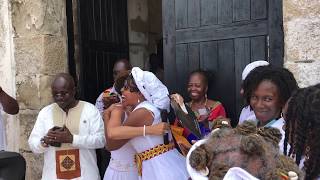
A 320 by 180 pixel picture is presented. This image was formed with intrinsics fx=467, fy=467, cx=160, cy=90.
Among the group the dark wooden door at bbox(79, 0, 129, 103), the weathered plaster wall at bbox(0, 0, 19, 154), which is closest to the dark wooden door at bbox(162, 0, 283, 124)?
the dark wooden door at bbox(79, 0, 129, 103)

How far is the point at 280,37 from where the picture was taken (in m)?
3.42

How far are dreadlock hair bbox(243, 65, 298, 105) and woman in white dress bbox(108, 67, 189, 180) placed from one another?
0.63m

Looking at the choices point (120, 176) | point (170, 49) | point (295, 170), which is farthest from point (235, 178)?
point (170, 49)

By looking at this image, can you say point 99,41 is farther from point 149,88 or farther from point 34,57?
point 149,88

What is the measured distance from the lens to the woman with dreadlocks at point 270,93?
104 inches

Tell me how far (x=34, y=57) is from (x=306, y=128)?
3.32 metres

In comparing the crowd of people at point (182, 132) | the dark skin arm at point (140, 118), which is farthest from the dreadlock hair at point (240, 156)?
the dark skin arm at point (140, 118)

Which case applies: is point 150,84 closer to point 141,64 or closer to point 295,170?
point 295,170

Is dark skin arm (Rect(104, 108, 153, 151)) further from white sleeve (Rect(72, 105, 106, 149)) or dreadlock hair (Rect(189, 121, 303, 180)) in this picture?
dreadlock hair (Rect(189, 121, 303, 180))

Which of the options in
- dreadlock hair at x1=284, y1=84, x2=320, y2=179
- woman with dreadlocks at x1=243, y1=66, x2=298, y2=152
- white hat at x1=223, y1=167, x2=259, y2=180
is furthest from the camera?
woman with dreadlocks at x1=243, y1=66, x2=298, y2=152

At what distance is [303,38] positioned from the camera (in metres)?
3.12

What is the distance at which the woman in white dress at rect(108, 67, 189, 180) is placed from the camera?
3.07m

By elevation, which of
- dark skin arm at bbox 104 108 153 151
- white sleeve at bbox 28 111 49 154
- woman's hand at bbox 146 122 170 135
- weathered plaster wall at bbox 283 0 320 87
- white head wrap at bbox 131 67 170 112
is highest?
weathered plaster wall at bbox 283 0 320 87

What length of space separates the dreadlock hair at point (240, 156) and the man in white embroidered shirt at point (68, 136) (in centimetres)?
198
